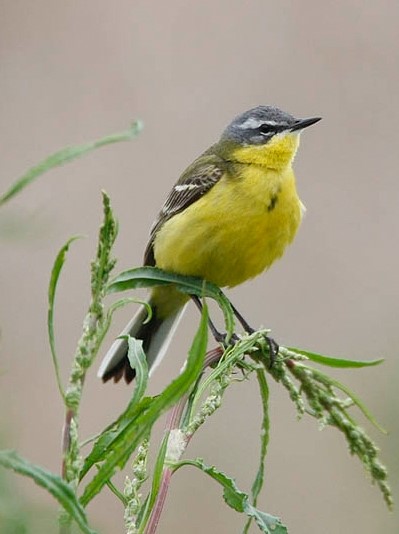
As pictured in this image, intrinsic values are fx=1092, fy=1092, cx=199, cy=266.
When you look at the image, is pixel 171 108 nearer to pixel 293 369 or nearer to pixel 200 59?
pixel 200 59

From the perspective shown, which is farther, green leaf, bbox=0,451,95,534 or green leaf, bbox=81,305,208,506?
green leaf, bbox=81,305,208,506

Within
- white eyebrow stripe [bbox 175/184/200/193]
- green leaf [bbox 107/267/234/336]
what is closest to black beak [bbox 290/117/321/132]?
white eyebrow stripe [bbox 175/184/200/193]

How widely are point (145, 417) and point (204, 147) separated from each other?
7.92 metres

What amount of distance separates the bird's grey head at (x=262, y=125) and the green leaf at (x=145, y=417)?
12.1 feet

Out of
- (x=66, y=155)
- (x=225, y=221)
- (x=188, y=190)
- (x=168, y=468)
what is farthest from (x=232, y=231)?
(x=66, y=155)

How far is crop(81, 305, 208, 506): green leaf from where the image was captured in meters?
1.26

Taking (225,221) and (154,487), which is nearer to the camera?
(154,487)

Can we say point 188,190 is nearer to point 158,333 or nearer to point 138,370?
point 158,333

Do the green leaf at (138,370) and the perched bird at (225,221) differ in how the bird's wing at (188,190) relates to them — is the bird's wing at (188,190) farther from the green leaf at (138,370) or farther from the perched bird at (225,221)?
the green leaf at (138,370)

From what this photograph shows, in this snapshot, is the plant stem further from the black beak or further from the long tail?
the black beak

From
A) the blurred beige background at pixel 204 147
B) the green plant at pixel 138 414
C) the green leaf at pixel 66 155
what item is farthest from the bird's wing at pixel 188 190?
the green leaf at pixel 66 155

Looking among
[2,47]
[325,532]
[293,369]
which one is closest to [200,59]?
[2,47]

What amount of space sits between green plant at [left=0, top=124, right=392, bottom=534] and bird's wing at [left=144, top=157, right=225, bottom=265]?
2.94m

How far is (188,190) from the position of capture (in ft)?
15.5
